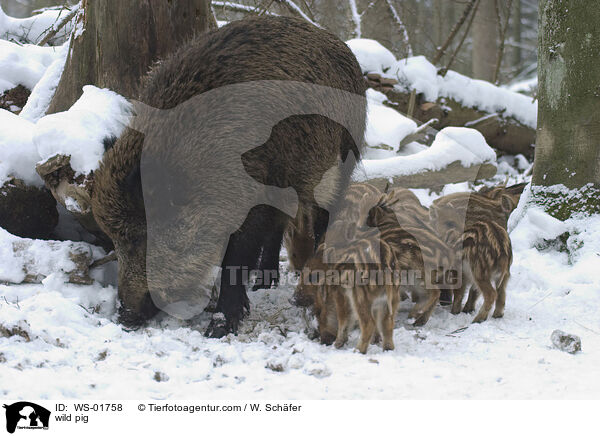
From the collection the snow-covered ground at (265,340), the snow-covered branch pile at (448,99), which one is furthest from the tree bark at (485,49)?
the snow-covered ground at (265,340)

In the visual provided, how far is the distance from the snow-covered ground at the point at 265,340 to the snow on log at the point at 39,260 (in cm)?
1

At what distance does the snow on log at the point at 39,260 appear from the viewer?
3768mm

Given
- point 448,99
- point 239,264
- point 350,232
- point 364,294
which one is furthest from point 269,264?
point 448,99

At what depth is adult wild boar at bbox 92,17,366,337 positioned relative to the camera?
3.42 meters

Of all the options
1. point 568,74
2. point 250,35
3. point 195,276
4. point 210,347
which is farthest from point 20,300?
point 568,74

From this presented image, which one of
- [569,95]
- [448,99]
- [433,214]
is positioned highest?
[448,99]

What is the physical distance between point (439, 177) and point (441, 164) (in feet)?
0.48

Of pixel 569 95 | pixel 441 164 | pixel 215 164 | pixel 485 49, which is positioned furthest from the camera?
pixel 485 49

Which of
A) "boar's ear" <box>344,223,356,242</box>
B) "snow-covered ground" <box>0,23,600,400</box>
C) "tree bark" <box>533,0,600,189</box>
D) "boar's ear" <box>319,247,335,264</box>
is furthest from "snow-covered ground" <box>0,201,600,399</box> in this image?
"tree bark" <box>533,0,600,189</box>

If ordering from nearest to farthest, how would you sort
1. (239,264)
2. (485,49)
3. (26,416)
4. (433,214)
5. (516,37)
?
(26,416) < (239,264) < (433,214) < (485,49) < (516,37)

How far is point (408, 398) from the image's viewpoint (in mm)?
2521

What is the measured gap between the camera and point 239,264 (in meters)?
3.71

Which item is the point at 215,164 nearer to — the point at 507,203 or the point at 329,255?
the point at 329,255

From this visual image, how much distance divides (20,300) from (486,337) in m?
2.78
